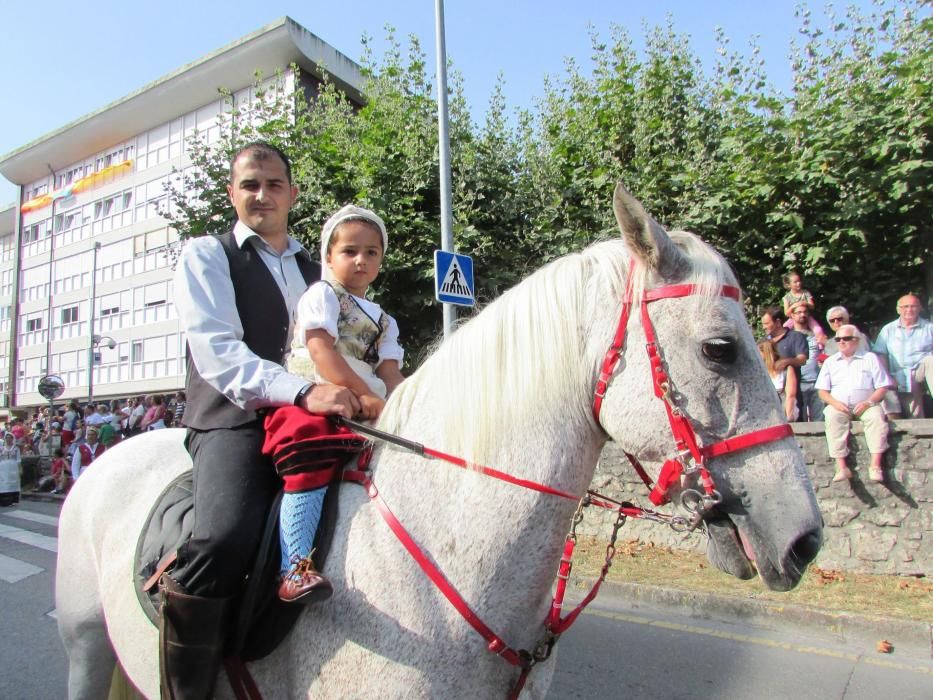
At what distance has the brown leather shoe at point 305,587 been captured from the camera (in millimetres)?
1716

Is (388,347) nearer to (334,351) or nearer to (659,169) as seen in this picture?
(334,351)

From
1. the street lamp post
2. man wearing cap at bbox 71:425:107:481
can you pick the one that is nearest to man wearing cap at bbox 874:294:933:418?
man wearing cap at bbox 71:425:107:481

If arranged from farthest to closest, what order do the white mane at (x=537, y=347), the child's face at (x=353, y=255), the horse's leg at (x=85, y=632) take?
the horse's leg at (x=85, y=632), the child's face at (x=353, y=255), the white mane at (x=537, y=347)

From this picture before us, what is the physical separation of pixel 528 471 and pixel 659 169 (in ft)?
27.8

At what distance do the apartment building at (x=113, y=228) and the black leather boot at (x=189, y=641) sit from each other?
88.7 feet

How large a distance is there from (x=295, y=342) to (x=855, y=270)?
853cm

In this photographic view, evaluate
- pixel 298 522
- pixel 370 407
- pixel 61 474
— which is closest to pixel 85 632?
pixel 298 522

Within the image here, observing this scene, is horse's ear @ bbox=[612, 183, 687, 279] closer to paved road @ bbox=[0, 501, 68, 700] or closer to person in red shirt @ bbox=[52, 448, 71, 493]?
paved road @ bbox=[0, 501, 68, 700]

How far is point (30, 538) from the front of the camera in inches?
392

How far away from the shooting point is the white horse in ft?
5.42

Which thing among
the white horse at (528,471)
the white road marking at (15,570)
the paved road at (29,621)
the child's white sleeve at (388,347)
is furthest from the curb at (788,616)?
the white road marking at (15,570)

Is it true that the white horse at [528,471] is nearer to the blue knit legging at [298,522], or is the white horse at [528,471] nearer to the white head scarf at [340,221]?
the blue knit legging at [298,522]

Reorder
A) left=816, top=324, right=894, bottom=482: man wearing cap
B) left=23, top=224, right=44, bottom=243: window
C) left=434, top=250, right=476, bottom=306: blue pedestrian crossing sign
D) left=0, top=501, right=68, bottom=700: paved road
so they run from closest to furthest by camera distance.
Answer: left=0, top=501, right=68, bottom=700: paved road → left=816, top=324, right=894, bottom=482: man wearing cap → left=434, top=250, right=476, bottom=306: blue pedestrian crossing sign → left=23, top=224, right=44, bottom=243: window

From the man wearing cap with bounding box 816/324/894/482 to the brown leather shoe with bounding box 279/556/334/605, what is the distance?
6.36 metres
